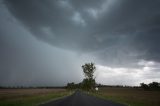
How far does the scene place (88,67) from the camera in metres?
119

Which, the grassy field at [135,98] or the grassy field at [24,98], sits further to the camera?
the grassy field at [135,98]

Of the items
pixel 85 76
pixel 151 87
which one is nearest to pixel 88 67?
pixel 85 76

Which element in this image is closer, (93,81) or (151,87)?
(93,81)

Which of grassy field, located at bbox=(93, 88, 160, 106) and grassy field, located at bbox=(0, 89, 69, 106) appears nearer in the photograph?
grassy field, located at bbox=(0, 89, 69, 106)

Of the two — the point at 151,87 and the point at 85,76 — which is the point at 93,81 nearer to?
the point at 85,76

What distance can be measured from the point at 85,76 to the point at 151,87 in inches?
2121

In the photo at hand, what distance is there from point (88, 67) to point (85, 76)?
532cm

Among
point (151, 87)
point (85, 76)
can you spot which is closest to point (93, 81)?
point (85, 76)

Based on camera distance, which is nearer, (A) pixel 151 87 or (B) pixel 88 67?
(B) pixel 88 67

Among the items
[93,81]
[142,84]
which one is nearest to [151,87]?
[142,84]

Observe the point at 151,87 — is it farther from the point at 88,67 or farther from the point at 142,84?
the point at 88,67

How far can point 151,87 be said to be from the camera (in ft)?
480

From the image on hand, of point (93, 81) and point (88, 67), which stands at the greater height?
point (88, 67)

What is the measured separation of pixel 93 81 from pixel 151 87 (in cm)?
5082
